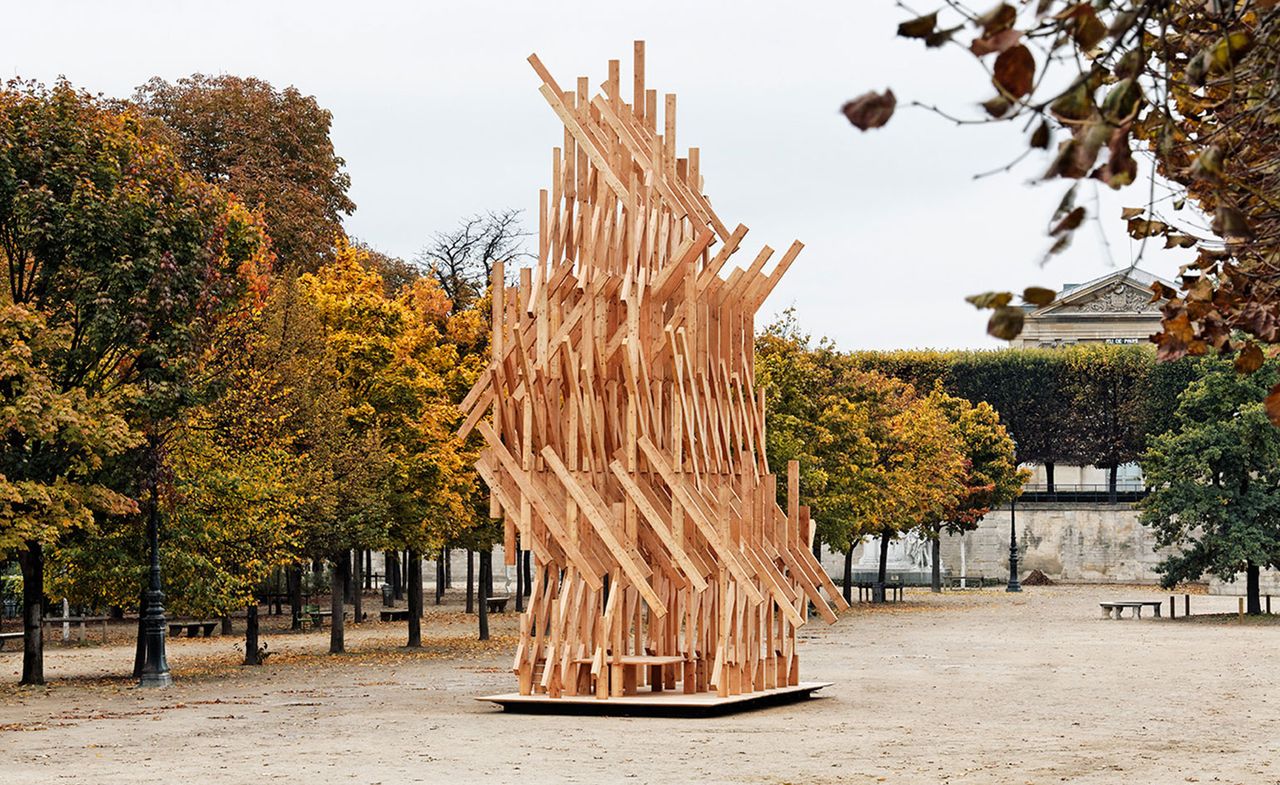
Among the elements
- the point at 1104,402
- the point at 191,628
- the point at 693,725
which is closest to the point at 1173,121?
the point at 693,725

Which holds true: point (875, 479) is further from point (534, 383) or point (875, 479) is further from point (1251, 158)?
point (1251, 158)

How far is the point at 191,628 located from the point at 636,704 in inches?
868

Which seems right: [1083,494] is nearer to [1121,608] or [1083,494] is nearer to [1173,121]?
[1121,608]

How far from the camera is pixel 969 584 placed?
7162 cm

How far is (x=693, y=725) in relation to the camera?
1983 cm

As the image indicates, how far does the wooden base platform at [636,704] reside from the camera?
20.7 metres

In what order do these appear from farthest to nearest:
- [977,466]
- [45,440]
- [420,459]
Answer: [977,466], [420,459], [45,440]

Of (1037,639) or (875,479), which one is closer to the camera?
(1037,639)

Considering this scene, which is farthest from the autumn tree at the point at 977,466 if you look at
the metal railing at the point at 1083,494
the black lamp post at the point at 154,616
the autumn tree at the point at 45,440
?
the autumn tree at the point at 45,440

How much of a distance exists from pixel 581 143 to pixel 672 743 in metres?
7.95

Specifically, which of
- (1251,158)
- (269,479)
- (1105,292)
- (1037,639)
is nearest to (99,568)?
(269,479)

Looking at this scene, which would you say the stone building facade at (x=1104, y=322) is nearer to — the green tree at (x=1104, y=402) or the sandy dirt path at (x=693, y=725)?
the green tree at (x=1104, y=402)

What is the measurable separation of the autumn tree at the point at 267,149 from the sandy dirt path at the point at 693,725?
52.0ft

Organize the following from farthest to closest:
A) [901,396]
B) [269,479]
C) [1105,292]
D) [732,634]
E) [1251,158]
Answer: [1105,292] < [901,396] < [269,479] < [732,634] < [1251,158]
